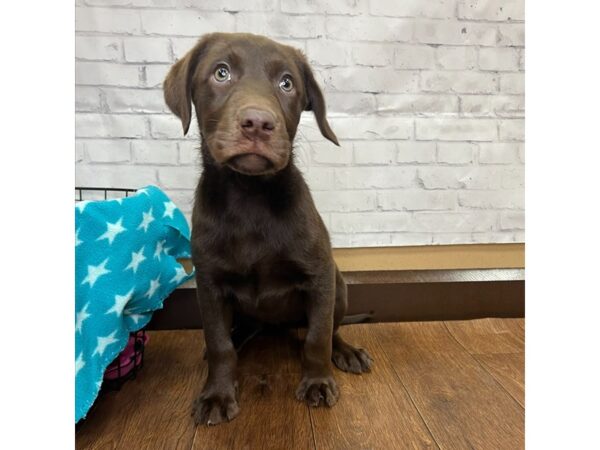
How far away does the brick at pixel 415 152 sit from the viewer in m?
2.16

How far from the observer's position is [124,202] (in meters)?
1.57

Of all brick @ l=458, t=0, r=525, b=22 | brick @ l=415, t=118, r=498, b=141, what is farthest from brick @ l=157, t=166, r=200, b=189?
brick @ l=458, t=0, r=525, b=22

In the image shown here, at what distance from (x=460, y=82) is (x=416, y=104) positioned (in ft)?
0.75

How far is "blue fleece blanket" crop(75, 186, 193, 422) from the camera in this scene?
1.34m

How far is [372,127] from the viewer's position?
83.3 inches

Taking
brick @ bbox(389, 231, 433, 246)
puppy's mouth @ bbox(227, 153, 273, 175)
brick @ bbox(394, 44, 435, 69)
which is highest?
brick @ bbox(394, 44, 435, 69)

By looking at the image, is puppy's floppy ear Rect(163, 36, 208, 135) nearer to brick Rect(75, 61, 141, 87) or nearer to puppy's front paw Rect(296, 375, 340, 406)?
brick Rect(75, 61, 141, 87)

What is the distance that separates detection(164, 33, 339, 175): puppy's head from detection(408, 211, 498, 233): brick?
930mm

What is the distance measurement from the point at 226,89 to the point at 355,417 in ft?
3.45

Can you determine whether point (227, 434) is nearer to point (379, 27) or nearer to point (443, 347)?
point (443, 347)

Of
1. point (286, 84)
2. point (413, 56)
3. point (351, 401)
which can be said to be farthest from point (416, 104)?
point (351, 401)

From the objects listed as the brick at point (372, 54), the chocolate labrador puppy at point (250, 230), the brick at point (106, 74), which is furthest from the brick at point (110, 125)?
the brick at point (372, 54)

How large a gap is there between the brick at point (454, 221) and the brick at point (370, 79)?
1.98 ft
